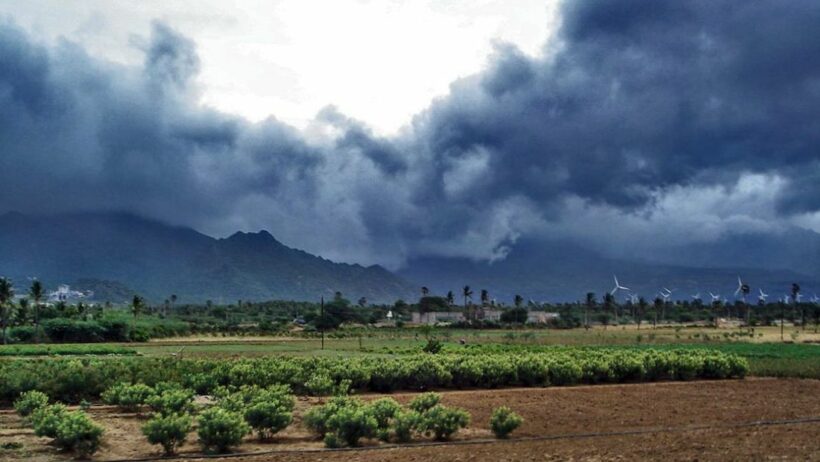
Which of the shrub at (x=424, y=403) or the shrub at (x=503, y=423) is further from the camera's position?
the shrub at (x=424, y=403)

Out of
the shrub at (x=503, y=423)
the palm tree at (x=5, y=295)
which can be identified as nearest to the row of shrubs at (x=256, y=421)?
the shrub at (x=503, y=423)

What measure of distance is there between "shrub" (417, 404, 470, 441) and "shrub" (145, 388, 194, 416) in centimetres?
751

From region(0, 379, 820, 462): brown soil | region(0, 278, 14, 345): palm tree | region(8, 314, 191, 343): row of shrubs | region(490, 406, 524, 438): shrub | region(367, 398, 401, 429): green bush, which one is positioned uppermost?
region(0, 278, 14, 345): palm tree

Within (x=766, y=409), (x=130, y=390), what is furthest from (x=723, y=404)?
(x=130, y=390)

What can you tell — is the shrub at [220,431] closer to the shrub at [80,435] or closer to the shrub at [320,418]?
the shrub at [320,418]

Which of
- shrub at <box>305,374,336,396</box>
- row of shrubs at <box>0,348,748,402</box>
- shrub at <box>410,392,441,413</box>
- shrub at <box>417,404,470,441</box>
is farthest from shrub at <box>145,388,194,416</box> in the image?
shrub at <box>417,404,470,441</box>

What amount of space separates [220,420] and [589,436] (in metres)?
10.6

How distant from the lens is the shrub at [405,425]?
845 inches

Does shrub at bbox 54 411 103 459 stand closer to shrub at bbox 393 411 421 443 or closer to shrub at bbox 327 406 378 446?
shrub at bbox 327 406 378 446

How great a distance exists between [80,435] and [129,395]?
23.1 feet

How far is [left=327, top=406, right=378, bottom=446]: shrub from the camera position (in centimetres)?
2103

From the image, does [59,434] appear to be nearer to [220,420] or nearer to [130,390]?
[220,420]

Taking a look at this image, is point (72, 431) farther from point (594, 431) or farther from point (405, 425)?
point (594, 431)

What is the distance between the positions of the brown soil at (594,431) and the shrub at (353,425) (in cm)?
81
